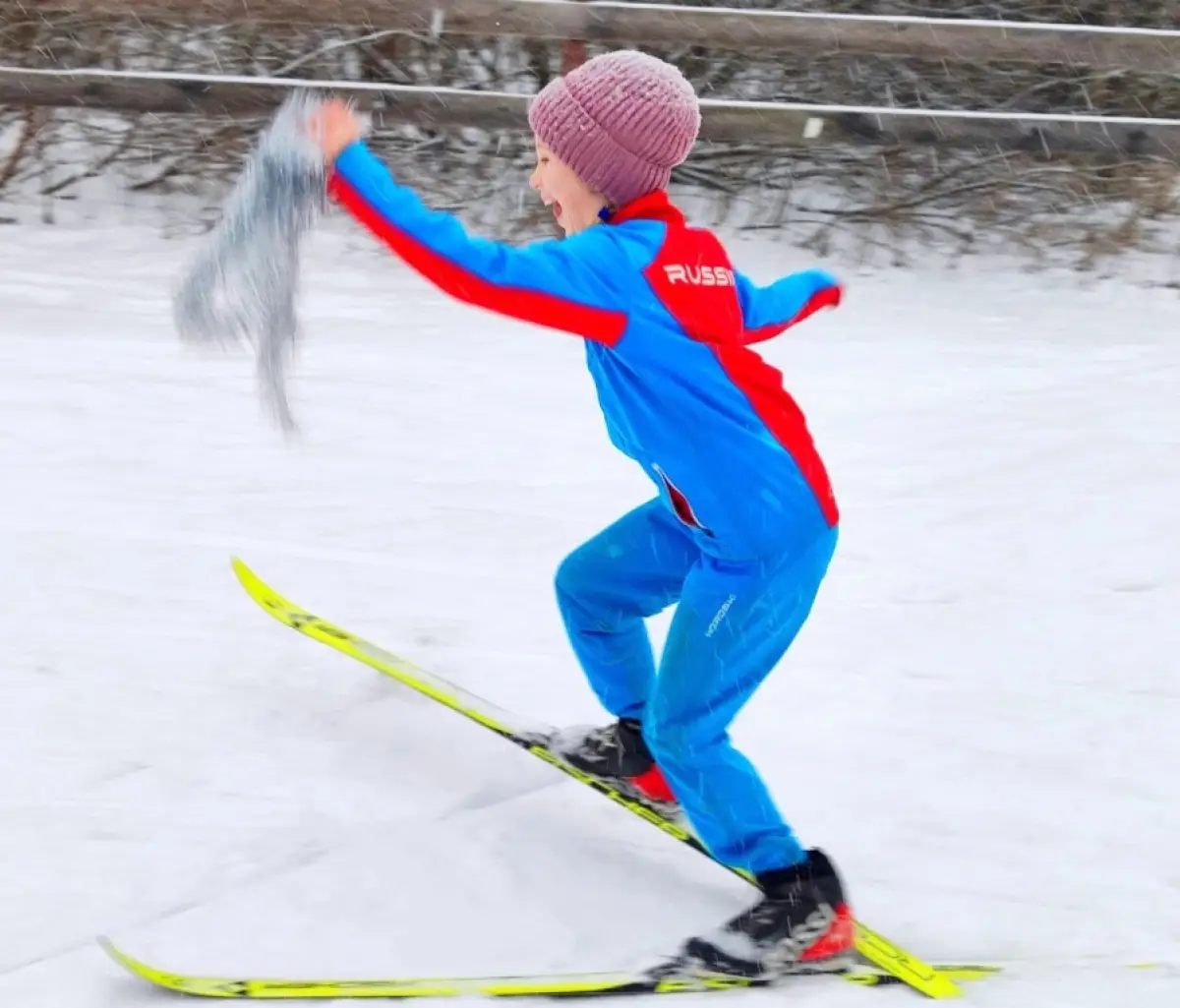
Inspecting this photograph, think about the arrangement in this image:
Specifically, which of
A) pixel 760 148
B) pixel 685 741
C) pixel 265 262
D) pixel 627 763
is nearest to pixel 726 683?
pixel 685 741

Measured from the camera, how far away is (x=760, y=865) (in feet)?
7.77

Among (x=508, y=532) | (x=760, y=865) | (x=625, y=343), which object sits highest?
(x=625, y=343)

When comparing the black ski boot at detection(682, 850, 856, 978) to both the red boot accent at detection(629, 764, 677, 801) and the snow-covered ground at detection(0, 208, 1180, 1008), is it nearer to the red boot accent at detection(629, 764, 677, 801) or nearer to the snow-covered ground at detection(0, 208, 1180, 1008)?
the snow-covered ground at detection(0, 208, 1180, 1008)

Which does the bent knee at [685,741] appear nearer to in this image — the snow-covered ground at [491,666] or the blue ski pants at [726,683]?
the blue ski pants at [726,683]

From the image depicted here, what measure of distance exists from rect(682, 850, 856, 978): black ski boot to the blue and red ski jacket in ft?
1.84

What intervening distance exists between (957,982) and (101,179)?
6146 millimetres

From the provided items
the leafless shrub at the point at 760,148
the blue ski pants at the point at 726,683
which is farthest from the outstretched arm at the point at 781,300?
the leafless shrub at the point at 760,148

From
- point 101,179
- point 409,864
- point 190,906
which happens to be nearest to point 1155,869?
point 409,864

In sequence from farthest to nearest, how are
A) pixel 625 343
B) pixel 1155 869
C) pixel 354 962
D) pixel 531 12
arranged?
pixel 531 12 < pixel 1155 869 < pixel 354 962 < pixel 625 343

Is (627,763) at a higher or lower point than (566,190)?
lower

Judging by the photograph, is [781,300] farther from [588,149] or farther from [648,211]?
[588,149]

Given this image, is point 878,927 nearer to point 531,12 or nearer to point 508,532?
point 508,532

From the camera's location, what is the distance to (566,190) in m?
2.21

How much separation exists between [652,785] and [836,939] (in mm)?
550
